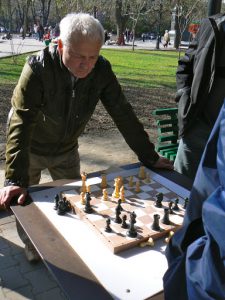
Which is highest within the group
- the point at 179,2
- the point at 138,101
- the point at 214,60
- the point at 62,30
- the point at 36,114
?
the point at 179,2

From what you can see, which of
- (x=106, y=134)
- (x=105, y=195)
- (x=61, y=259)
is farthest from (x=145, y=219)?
(x=106, y=134)

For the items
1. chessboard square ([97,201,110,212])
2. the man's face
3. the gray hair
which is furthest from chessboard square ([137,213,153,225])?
the gray hair

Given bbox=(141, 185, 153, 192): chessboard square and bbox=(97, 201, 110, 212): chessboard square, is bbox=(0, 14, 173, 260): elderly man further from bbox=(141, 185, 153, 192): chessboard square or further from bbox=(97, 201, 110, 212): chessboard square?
bbox=(97, 201, 110, 212): chessboard square

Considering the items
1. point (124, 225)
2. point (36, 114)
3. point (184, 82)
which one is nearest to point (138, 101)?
point (184, 82)

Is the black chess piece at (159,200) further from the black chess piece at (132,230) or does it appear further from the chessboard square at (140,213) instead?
the black chess piece at (132,230)

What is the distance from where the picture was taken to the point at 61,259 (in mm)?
1673

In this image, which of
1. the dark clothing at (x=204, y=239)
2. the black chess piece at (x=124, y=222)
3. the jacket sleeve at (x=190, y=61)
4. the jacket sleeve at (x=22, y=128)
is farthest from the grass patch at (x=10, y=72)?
the dark clothing at (x=204, y=239)

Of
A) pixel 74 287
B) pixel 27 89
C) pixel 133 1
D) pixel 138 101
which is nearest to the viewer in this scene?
pixel 74 287

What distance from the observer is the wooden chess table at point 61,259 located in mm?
1486

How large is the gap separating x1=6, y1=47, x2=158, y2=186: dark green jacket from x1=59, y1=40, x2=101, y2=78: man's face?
0.18 metres

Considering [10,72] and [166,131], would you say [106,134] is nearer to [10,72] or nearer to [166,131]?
[166,131]

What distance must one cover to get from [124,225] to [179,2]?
2152 centimetres

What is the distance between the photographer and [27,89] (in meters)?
2.31

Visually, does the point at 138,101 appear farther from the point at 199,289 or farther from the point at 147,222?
the point at 199,289
